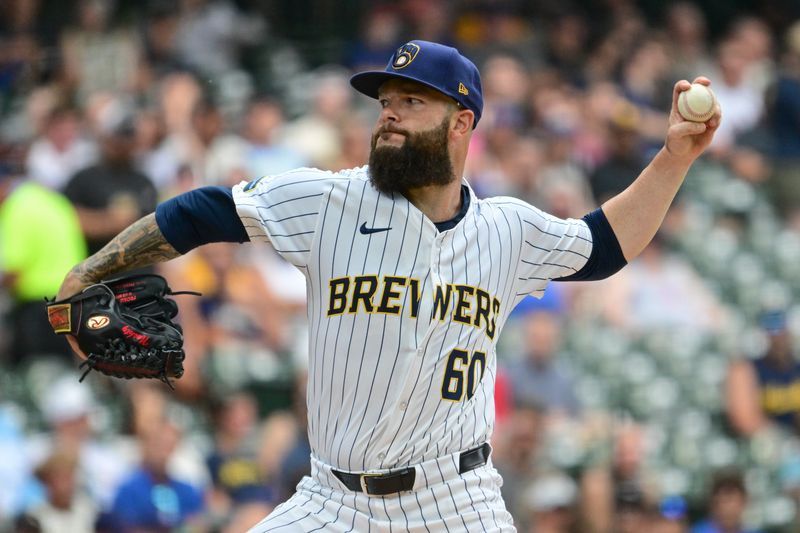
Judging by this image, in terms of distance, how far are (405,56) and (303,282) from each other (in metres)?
4.85

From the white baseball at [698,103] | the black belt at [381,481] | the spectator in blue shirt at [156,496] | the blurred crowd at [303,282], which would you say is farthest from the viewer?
the blurred crowd at [303,282]

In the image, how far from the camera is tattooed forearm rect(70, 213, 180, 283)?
4.26m

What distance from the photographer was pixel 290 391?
8.44m

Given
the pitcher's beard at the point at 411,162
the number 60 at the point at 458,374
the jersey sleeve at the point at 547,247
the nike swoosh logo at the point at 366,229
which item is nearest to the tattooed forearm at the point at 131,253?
the nike swoosh logo at the point at 366,229

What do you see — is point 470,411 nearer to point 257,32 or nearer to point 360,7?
point 257,32

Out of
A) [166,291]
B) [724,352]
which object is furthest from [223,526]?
[724,352]

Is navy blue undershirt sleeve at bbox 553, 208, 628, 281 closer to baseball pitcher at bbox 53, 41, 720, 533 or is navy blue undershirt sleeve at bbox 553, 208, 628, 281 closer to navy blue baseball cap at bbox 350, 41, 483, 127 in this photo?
baseball pitcher at bbox 53, 41, 720, 533

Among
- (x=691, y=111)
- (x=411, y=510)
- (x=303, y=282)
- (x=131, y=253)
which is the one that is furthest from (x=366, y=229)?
(x=303, y=282)

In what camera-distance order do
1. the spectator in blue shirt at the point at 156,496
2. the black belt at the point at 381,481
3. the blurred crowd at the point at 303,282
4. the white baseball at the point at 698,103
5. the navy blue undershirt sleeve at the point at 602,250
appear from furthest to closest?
the blurred crowd at the point at 303,282 → the spectator in blue shirt at the point at 156,496 → the navy blue undershirt sleeve at the point at 602,250 → the white baseball at the point at 698,103 → the black belt at the point at 381,481

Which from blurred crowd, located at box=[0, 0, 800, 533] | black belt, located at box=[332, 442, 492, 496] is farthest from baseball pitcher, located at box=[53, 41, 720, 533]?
blurred crowd, located at box=[0, 0, 800, 533]

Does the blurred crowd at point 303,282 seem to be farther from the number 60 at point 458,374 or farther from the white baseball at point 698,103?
the white baseball at point 698,103

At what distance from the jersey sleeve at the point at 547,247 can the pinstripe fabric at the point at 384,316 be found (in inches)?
3.9

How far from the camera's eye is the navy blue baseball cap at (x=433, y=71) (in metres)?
4.27

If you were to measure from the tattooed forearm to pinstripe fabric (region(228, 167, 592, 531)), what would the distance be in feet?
0.89
